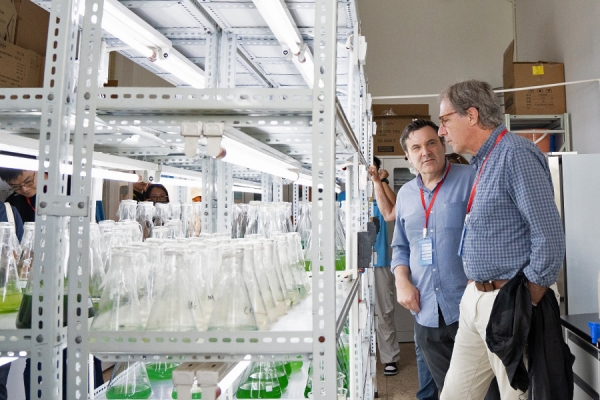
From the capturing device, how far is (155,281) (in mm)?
1068

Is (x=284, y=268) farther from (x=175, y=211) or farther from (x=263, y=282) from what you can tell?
(x=175, y=211)

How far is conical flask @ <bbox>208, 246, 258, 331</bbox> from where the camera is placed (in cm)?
100

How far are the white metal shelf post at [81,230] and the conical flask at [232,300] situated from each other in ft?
0.88

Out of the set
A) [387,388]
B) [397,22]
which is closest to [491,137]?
[387,388]

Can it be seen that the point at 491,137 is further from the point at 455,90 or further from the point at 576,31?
the point at 576,31

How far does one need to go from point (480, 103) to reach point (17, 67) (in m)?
2.10

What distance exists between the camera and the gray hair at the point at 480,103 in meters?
1.92

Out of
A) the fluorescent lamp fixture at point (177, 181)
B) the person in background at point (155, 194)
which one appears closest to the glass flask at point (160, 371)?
the fluorescent lamp fixture at point (177, 181)

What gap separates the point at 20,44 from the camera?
230 cm

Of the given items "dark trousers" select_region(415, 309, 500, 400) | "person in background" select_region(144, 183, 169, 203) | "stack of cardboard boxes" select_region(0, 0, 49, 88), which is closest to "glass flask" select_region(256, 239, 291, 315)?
Result: "dark trousers" select_region(415, 309, 500, 400)

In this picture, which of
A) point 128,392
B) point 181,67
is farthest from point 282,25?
point 128,392

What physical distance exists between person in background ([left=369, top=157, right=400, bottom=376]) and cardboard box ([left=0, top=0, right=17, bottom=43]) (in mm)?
2733

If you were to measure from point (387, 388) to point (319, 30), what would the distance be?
3.31 m

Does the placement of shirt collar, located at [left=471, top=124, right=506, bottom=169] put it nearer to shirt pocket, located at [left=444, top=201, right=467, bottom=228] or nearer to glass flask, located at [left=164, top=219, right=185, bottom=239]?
shirt pocket, located at [left=444, top=201, right=467, bottom=228]
